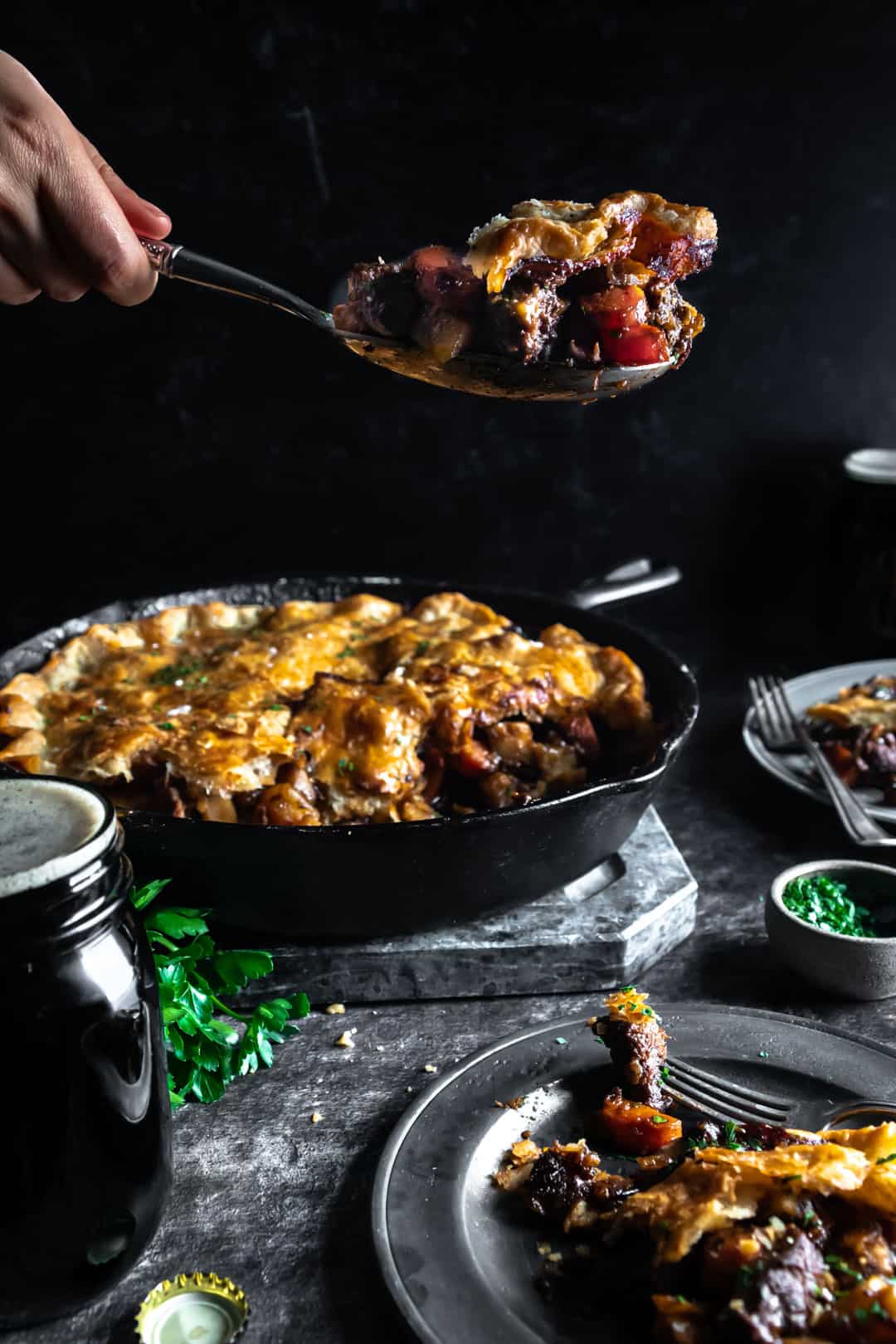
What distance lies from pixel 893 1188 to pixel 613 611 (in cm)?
229

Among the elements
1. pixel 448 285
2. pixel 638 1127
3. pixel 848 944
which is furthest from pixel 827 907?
pixel 448 285

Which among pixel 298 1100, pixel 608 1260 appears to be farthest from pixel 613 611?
pixel 608 1260

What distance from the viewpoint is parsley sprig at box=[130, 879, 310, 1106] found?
1.75 meters

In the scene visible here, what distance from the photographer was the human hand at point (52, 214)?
67.4 inches

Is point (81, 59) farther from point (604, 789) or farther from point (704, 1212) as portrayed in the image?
point (704, 1212)

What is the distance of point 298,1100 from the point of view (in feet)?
5.80

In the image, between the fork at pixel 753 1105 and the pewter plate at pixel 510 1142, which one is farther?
the fork at pixel 753 1105

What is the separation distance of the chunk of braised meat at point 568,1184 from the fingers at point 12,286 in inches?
55.4

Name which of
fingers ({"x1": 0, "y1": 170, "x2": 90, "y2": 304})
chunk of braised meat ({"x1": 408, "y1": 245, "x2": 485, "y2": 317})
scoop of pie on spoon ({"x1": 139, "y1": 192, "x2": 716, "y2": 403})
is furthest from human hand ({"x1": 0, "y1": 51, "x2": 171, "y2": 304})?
chunk of braised meat ({"x1": 408, "y1": 245, "x2": 485, "y2": 317})

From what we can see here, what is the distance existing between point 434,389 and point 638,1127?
80.4 inches

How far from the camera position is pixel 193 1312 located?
1371 millimetres

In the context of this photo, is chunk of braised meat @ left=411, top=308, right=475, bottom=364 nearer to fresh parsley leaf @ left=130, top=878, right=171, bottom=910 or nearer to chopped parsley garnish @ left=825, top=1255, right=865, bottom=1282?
fresh parsley leaf @ left=130, top=878, right=171, bottom=910

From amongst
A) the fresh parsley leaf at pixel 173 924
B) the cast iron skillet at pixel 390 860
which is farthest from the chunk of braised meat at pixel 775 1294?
the fresh parsley leaf at pixel 173 924

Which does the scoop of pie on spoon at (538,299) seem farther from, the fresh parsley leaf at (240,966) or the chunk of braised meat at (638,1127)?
the chunk of braised meat at (638,1127)
